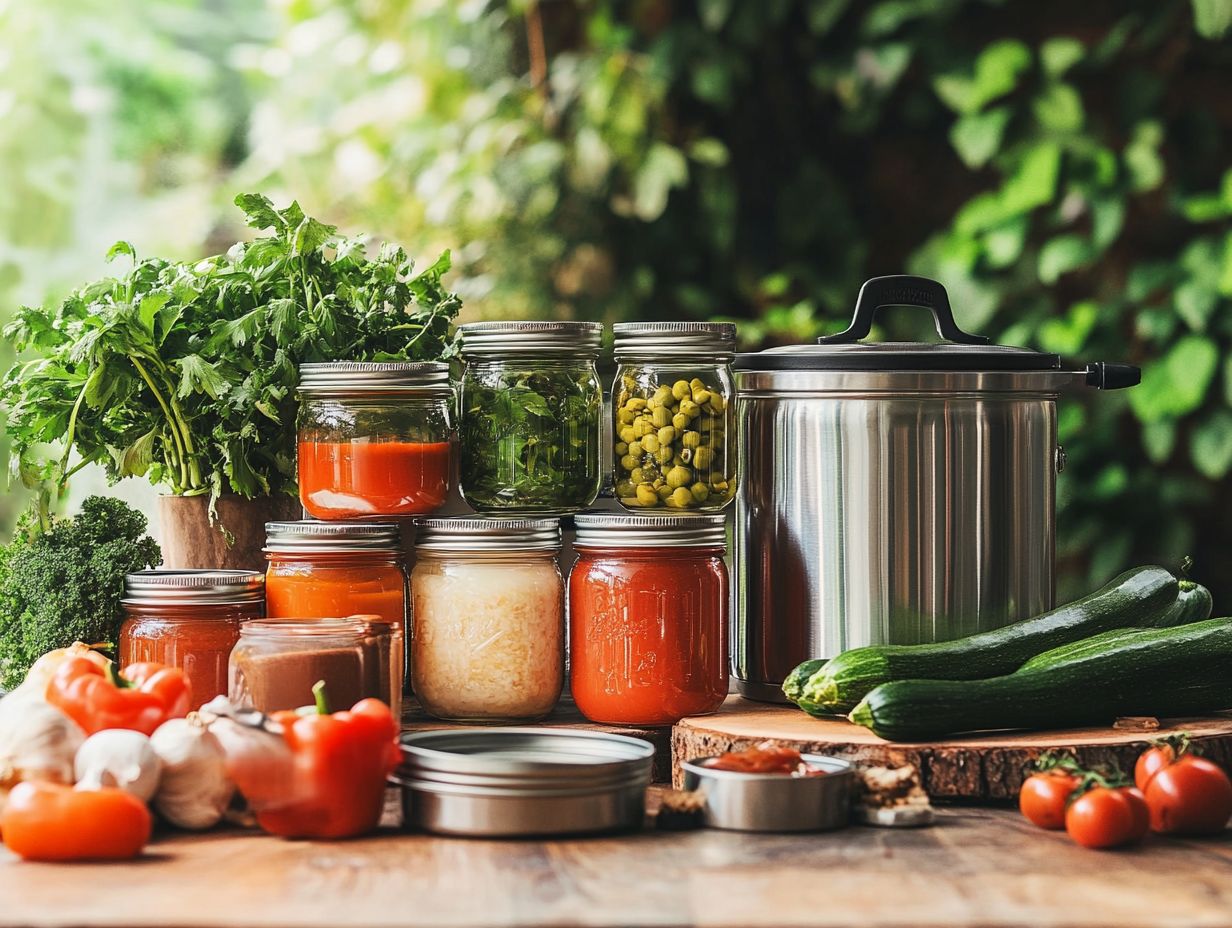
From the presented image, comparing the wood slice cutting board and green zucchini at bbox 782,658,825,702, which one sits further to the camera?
green zucchini at bbox 782,658,825,702

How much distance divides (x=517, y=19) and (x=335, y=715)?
2446mm

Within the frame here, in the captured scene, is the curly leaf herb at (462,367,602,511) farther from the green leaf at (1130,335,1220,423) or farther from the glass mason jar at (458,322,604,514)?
the green leaf at (1130,335,1220,423)

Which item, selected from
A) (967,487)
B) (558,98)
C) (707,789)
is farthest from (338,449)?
(558,98)

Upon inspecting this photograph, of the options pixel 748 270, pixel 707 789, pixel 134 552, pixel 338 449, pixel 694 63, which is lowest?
pixel 707 789

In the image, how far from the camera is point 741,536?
1.70 meters

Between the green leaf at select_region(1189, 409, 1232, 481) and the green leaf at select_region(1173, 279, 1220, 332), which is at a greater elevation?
the green leaf at select_region(1173, 279, 1220, 332)

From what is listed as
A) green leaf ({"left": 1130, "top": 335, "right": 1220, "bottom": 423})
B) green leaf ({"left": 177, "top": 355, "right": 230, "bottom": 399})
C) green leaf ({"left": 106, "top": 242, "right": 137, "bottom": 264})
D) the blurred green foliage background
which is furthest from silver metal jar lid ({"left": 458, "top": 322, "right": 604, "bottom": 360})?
green leaf ({"left": 1130, "top": 335, "right": 1220, "bottom": 423})

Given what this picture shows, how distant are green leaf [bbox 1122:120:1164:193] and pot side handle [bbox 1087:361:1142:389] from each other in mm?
1368

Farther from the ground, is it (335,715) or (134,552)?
(134,552)

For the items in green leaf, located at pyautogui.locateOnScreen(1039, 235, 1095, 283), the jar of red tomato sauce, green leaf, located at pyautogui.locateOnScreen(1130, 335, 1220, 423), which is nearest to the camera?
the jar of red tomato sauce

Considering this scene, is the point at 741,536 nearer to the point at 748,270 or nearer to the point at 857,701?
the point at 857,701

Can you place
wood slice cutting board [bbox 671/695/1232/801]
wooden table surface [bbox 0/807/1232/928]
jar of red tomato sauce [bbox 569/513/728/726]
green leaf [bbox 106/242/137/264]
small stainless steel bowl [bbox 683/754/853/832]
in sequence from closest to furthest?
wooden table surface [bbox 0/807/1232/928]
small stainless steel bowl [bbox 683/754/853/832]
wood slice cutting board [bbox 671/695/1232/801]
jar of red tomato sauce [bbox 569/513/728/726]
green leaf [bbox 106/242/137/264]

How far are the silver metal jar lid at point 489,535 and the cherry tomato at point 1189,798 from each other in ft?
2.04

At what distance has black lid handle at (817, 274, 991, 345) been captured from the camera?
166cm
